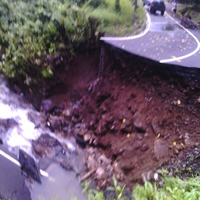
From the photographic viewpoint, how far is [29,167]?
4.42m

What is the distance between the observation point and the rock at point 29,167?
14.2 ft

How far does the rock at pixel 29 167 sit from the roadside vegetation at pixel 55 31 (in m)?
2.41

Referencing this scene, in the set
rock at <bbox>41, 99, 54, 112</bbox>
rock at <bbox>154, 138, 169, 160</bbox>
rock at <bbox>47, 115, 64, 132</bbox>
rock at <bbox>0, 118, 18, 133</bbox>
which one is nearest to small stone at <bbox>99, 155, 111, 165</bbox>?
rock at <bbox>154, 138, 169, 160</bbox>

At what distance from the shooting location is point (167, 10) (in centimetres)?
612

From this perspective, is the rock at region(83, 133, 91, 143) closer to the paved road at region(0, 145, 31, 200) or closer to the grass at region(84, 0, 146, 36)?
the paved road at region(0, 145, 31, 200)

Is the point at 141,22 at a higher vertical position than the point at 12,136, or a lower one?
higher

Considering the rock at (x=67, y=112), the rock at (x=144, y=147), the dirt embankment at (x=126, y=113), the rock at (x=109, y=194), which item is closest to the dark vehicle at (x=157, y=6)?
the dirt embankment at (x=126, y=113)

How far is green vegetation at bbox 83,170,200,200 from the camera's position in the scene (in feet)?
10.1

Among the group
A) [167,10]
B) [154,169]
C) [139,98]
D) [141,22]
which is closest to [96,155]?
[154,169]

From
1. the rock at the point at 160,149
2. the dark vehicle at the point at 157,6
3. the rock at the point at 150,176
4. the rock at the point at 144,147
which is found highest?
the dark vehicle at the point at 157,6

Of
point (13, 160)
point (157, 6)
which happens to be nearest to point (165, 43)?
point (157, 6)

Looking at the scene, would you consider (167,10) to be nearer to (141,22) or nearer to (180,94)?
(141,22)

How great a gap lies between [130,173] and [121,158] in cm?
41

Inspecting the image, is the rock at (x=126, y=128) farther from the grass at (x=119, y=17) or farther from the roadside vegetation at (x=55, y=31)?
the grass at (x=119, y=17)
